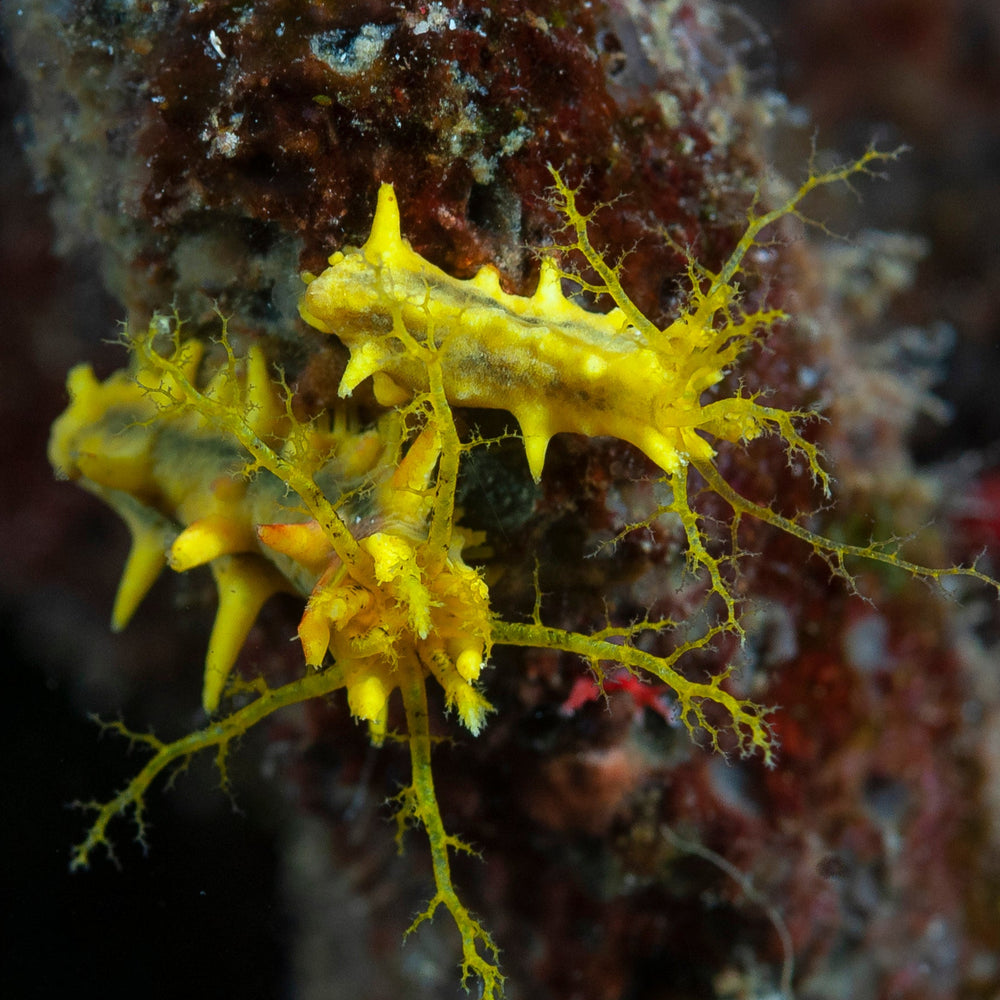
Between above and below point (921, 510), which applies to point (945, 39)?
above

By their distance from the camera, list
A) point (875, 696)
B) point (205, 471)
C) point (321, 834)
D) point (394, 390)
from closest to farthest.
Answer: point (394, 390)
point (205, 471)
point (875, 696)
point (321, 834)

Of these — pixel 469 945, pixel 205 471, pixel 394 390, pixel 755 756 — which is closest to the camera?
pixel 469 945

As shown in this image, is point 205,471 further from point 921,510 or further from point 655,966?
point 921,510

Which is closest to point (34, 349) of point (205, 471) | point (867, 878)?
point (205, 471)

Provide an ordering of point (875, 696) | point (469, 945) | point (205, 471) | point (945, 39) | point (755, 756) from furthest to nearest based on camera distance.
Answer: point (945, 39)
point (875, 696)
point (755, 756)
point (205, 471)
point (469, 945)

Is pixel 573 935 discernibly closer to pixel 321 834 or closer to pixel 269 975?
pixel 321 834

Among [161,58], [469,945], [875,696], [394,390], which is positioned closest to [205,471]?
[394,390]

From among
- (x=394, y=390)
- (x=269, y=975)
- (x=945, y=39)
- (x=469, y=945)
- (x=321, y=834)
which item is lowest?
(x=269, y=975)

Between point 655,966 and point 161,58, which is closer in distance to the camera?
point 161,58

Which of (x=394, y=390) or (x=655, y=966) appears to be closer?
A: (x=394, y=390)
